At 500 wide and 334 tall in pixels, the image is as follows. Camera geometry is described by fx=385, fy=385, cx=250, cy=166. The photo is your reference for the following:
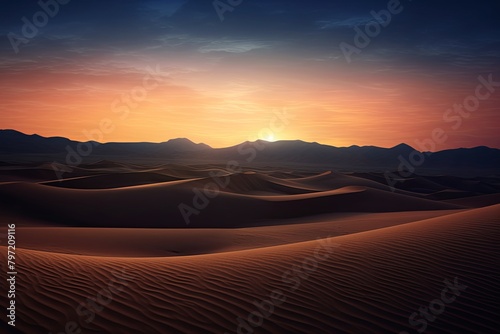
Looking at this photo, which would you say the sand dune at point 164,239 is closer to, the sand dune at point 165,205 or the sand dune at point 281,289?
the sand dune at point 281,289

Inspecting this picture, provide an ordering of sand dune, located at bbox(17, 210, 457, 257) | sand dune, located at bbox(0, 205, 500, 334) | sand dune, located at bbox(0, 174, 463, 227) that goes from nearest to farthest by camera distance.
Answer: sand dune, located at bbox(0, 205, 500, 334)
sand dune, located at bbox(17, 210, 457, 257)
sand dune, located at bbox(0, 174, 463, 227)

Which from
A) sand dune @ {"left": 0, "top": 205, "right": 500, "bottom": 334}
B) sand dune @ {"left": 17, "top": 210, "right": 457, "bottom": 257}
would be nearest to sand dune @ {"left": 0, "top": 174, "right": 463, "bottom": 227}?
sand dune @ {"left": 17, "top": 210, "right": 457, "bottom": 257}

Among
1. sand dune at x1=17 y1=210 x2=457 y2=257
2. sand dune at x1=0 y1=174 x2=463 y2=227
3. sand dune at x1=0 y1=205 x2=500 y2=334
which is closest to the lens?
sand dune at x1=0 y1=205 x2=500 y2=334

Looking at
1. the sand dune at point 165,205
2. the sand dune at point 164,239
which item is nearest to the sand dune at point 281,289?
the sand dune at point 164,239

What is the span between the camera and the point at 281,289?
5.45 meters

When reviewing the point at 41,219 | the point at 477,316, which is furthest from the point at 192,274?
the point at 41,219

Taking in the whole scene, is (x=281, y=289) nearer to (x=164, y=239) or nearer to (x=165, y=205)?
(x=164, y=239)

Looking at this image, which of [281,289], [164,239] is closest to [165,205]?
[164,239]

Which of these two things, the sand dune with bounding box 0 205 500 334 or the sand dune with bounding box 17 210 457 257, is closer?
the sand dune with bounding box 0 205 500 334

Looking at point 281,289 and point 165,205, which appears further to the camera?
point 165,205

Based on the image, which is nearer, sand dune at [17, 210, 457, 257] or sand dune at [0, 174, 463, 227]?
sand dune at [17, 210, 457, 257]

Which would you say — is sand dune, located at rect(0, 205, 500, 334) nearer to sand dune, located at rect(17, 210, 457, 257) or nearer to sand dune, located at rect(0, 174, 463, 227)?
sand dune, located at rect(17, 210, 457, 257)

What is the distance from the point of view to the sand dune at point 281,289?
14.6ft

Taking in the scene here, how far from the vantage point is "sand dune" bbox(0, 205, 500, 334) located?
444 centimetres
